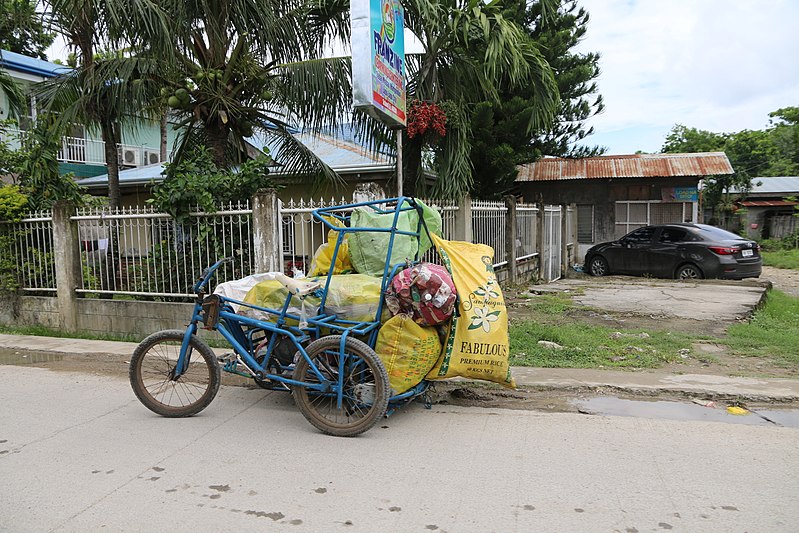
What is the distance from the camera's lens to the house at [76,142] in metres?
16.5

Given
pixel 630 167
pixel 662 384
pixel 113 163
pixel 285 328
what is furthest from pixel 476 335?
pixel 630 167

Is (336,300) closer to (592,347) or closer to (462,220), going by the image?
(592,347)

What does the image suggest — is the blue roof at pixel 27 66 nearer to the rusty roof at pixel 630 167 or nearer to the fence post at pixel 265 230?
the fence post at pixel 265 230

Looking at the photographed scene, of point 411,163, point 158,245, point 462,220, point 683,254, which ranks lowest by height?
point 683,254

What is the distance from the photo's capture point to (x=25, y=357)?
774cm

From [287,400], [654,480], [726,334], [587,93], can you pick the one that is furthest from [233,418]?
[587,93]

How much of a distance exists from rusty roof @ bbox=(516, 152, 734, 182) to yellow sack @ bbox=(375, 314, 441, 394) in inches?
548

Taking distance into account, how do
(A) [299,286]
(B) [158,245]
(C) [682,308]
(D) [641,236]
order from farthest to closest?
(D) [641,236] → (C) [682,308] → (B) [158,245] → (A) [299,286]

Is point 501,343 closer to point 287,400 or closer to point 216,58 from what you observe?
point 287,400

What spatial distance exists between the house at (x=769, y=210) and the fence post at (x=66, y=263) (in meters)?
24.3

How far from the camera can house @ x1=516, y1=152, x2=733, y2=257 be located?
1875cm

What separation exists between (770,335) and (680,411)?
3.47 m

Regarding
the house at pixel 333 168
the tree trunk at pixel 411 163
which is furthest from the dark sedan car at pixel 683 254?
the tree trunk at pixel 411 163

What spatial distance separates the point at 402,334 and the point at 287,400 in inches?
61.7
